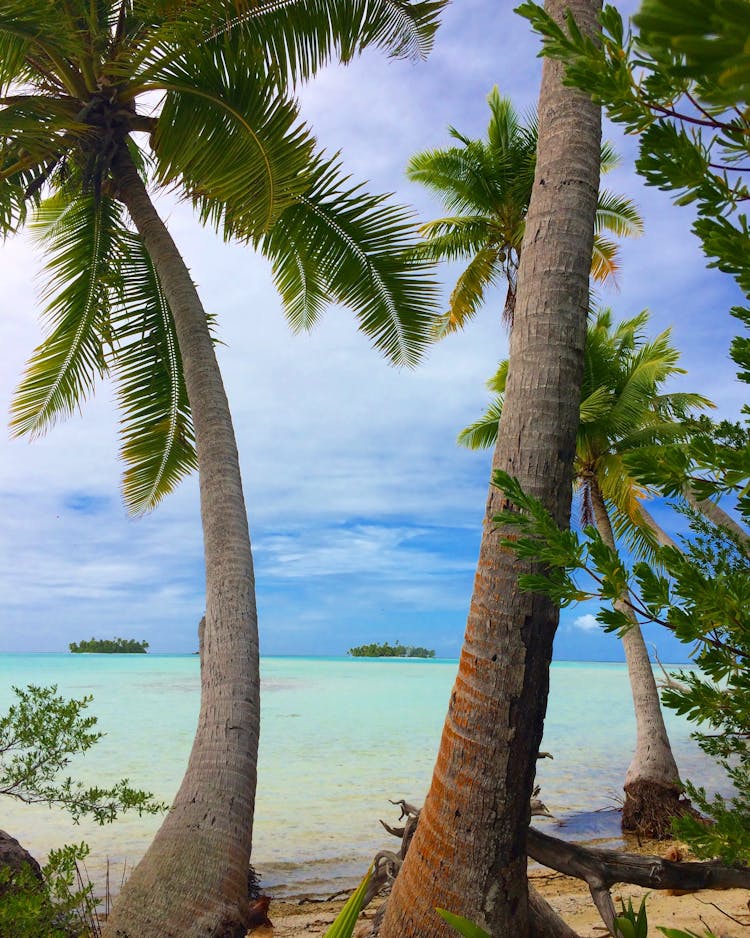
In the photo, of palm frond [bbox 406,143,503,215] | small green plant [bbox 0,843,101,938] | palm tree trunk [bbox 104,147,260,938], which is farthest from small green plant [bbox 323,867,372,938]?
palm frond [bbox 406,143,503,215]

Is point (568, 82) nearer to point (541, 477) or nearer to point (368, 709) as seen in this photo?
point (541, 477)

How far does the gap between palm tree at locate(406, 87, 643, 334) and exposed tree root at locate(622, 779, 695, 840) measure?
28.0ft

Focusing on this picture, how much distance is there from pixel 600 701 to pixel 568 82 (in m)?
40.9

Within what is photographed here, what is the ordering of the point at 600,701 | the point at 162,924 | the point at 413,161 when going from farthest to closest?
the point at 600,701, the point at 413,161, the point at 162,924

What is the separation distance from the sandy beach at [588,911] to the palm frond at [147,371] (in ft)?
18.9

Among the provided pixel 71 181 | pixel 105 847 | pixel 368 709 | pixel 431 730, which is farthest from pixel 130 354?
pixel 368 709

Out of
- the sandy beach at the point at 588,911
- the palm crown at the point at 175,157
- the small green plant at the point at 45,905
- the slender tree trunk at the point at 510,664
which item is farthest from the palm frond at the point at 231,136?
the sandy beach at the point at 588,911

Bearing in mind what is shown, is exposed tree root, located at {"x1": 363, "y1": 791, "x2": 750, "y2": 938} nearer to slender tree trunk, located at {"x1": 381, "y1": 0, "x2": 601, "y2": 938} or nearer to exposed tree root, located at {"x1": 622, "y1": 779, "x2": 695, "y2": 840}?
slender tree trunk, located at {"x1": 381, "y1": 0, "x2": 601, "y2": 938}

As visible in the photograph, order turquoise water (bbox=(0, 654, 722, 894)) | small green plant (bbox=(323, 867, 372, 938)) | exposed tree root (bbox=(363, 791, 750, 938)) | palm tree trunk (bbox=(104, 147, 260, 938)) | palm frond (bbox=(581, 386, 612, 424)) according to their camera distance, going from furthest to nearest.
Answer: palm frond (bbox=(581, 386, 612, 424)) → turquoise water (bbox=(0, 654, 722, 894)) → palm tree trunk (bbox=(104, 147, 260, 938)) → exposed tree root (bbox=(363, 791, 750, 938)) → small green plant (bbox=(323, 867, 372, 938))

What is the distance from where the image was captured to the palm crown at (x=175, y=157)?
7152 mm

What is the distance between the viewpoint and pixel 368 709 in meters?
29.2

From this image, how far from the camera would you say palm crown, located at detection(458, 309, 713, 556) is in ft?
45.8

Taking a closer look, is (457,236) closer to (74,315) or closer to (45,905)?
(74,315)

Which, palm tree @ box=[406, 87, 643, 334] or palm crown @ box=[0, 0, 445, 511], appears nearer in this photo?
palm crown @ box=[0, 0, 445, 511]
